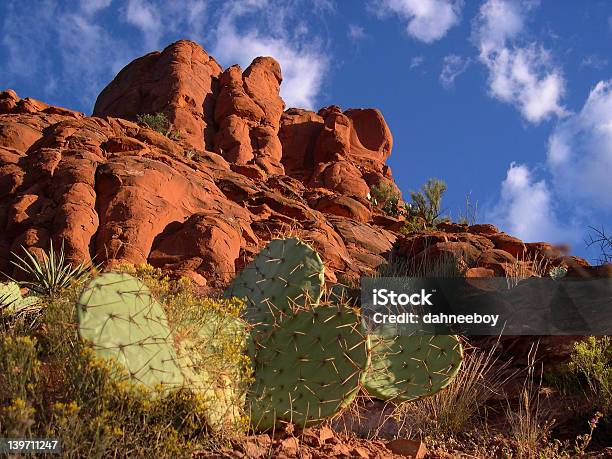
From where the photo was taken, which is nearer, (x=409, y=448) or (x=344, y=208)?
(x=409, y=448)

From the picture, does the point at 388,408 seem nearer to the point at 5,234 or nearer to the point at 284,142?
the point at 5,234

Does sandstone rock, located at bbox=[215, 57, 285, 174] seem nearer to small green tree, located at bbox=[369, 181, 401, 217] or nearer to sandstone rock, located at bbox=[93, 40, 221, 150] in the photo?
sandstone rock, located at bbox=[93, 40, 221, 150]

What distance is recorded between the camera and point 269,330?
4.38m

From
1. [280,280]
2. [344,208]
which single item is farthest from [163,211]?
[344,208]

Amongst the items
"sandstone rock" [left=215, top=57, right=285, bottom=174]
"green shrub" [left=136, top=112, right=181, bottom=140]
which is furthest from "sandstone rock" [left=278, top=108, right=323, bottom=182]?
"green shrub" [left=136, top=112, right=181, bottom=140]

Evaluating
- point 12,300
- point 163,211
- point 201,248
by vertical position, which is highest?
point 163,211

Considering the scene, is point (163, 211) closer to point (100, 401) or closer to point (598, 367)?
point (598, 367)

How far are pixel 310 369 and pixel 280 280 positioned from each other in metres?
1.08

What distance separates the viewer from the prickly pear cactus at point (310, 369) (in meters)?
3.75

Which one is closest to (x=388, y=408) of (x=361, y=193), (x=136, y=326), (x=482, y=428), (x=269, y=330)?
(x=482, y=428)

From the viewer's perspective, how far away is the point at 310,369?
3.87m

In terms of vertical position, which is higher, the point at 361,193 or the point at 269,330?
the point at 361,193

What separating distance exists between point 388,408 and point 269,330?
7.96 ft

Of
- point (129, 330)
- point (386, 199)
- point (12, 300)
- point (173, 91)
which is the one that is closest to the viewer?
point (129, 330)
